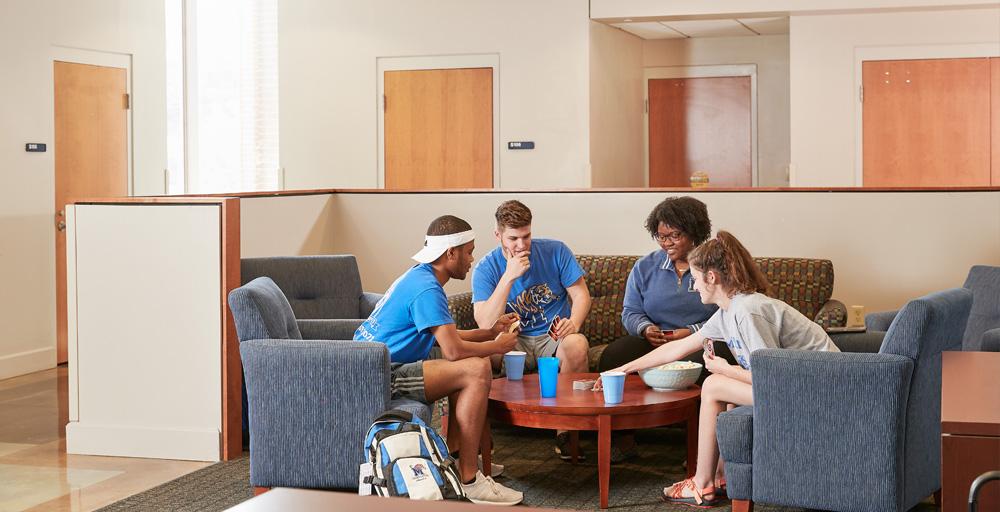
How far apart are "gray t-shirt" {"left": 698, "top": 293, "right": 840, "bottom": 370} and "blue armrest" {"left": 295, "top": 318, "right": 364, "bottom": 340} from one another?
171cm

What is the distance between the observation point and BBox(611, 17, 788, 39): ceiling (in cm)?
912

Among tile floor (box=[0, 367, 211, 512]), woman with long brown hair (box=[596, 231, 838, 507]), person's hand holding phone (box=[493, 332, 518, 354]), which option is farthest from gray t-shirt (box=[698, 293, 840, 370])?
tile floor (box=[0, 367, 211, 512])

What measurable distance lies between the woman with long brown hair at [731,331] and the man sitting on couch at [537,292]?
0.89m

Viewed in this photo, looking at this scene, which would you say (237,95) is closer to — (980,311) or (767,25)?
(767,25)

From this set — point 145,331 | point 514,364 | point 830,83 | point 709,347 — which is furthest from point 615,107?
point 709,347

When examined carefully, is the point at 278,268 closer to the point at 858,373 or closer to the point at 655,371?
the point at 655,371

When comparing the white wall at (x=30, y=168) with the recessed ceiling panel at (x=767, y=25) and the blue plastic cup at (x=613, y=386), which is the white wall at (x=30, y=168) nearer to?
the blue plastic cup at (x=613, y=386)

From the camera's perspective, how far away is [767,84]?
10.0 m

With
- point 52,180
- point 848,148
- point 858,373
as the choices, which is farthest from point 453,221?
point 848,148

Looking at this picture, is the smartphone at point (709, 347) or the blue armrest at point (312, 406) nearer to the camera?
the blue armrest at point (312, 406)

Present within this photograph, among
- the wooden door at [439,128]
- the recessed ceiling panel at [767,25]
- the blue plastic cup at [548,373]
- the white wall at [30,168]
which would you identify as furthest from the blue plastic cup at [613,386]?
the recessed ceiling panel at [767,25]

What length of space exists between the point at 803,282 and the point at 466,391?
7.73 ft

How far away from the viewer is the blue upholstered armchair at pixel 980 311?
5.33 meters

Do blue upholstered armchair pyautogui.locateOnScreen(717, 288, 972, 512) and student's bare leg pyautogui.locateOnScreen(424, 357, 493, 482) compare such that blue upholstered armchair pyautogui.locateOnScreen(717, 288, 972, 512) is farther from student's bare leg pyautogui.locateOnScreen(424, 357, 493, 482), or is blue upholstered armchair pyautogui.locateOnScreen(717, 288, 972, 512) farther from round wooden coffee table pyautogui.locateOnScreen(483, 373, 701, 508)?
student's bare leg pyautogui.locateOnScreen(424, 357, 493, 482)
